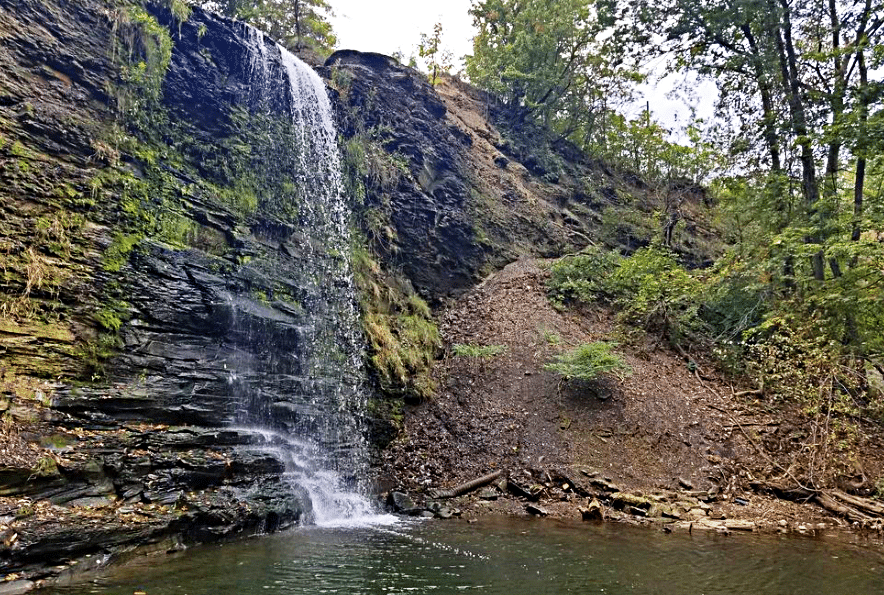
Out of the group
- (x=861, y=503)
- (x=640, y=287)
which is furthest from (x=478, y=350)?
(x=861, y=503)

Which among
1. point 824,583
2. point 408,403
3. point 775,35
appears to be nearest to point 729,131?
point 775,35

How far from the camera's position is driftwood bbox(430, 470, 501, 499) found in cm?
995

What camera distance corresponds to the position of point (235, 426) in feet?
28.2

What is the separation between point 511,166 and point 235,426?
17900mm

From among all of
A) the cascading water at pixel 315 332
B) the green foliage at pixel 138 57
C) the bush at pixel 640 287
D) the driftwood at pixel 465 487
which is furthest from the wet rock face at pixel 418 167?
the driftwood at pixel 465 487

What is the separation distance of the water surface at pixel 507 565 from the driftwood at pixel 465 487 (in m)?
1.76

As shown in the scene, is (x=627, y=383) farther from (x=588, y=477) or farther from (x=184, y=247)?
(x=184, y=247)

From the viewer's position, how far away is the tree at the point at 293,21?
21562 millimetres

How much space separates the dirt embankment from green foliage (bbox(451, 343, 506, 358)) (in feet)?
0.52

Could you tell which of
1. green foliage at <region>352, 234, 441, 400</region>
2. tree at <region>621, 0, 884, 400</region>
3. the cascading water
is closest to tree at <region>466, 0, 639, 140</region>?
tree at <region>621, 0, 884, 400</region>

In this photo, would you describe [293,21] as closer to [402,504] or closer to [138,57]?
[138,57]

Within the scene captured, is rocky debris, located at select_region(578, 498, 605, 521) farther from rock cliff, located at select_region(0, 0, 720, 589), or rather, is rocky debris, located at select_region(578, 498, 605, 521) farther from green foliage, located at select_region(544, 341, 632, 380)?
rock cliff, located at select_region(0, 0, 720, 589)

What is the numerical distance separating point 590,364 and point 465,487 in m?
4.29

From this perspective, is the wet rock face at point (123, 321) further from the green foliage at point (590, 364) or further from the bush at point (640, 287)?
the bush at point (640, 287)
